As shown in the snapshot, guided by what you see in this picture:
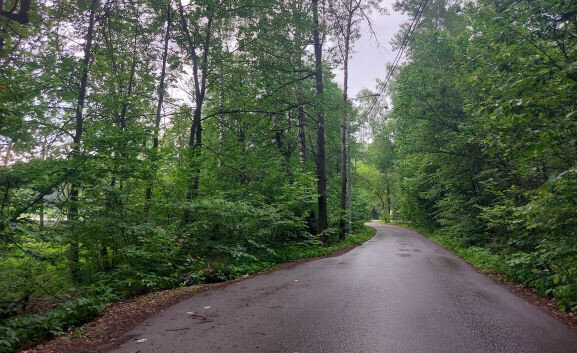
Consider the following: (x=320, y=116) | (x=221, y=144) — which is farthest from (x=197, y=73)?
(x=320, y=116)

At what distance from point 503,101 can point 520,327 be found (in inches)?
135

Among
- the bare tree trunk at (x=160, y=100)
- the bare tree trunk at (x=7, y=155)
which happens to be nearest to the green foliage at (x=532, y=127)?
the bare tree trunk at (x=160, y=100)

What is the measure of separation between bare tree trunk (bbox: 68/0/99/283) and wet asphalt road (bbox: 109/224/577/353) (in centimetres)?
258

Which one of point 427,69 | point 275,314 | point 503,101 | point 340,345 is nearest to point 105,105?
point 275,314

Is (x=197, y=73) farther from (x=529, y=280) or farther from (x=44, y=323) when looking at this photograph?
(x=529, y=280)

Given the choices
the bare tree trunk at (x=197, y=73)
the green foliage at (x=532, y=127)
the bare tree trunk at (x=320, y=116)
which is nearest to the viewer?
the green foliage at (x=532, y=127)

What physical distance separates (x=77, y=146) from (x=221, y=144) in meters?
7.39

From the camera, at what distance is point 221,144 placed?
13539 mm

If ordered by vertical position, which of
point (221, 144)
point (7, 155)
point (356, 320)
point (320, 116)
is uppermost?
point (320, 116)

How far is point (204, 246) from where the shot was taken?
9406 millimetres

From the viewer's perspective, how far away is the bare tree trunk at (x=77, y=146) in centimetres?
624

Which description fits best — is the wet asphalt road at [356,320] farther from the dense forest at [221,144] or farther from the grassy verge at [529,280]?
the dense forest at [221,144]

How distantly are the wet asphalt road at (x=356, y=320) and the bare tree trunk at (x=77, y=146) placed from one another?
2580 millimetres

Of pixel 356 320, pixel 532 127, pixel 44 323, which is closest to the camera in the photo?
pixel 44 323
